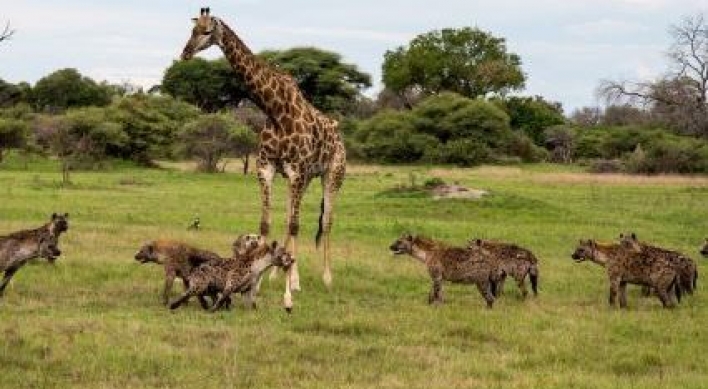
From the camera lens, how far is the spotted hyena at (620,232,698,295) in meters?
13.9

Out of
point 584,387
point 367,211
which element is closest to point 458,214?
point 367,211

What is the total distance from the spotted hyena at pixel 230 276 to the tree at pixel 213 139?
38360mm

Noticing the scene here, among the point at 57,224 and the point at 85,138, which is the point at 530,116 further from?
the point at 57,224

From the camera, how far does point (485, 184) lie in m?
45.3

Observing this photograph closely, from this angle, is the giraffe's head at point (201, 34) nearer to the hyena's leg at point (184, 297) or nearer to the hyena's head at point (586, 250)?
the hyena's leg at point (184, 297)

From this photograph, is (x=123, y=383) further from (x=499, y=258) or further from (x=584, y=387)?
(x=499, y=258)

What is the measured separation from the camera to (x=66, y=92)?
81312 millimetres

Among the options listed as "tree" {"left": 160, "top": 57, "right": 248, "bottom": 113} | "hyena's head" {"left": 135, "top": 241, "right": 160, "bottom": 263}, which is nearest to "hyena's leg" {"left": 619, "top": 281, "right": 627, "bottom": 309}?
"hyena's head" {"left": 135, "top": 241, "right": 160, "bottom": 263}

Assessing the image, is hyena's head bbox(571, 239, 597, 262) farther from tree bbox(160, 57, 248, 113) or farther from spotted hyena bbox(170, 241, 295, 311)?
tree bbox(160, 57, 248, 113)

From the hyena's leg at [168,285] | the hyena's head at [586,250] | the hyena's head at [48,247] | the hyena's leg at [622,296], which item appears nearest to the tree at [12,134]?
the hyena's head at [48,247]

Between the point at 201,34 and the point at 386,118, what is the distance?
56011mm

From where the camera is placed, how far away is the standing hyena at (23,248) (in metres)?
12.6

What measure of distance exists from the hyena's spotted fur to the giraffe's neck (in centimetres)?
324

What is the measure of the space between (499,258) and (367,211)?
15.2 meters
